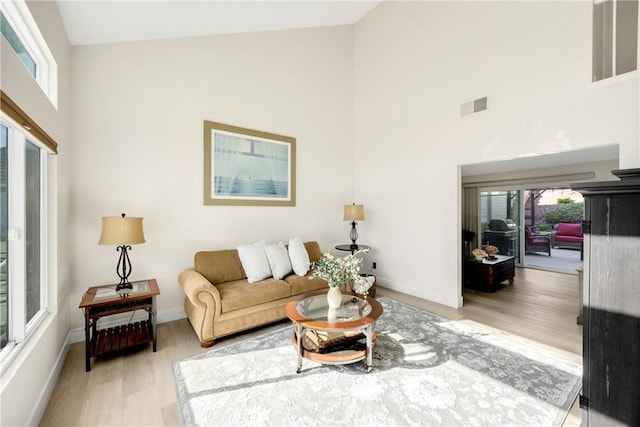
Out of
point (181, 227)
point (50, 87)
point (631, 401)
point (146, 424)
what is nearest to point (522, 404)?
point (631, 401)

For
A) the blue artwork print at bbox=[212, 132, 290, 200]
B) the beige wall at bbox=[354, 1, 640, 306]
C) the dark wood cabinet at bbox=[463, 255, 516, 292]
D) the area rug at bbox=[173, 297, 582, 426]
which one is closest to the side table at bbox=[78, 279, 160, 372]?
the area rug at bbox=[173, 297, 582, 426]

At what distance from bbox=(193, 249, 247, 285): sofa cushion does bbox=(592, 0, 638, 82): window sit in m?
4.47

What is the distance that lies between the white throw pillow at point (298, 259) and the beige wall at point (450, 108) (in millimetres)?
1822

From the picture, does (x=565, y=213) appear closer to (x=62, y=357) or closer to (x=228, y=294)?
(x=228, y=294)

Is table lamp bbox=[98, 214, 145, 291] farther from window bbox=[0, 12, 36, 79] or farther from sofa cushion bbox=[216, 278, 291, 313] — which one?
window bbox=[0, 12, 36, 79]

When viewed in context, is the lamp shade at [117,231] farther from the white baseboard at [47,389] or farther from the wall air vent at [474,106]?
the wall air vent at [474,106]

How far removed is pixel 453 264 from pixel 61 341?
4572mm

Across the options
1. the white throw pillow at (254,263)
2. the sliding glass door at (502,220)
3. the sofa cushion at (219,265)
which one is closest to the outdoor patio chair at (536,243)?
the sliding glass door at (502,220)

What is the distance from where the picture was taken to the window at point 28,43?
164cm

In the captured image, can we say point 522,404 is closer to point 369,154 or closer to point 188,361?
point 188,361

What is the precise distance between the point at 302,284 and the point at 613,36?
425 centimetres

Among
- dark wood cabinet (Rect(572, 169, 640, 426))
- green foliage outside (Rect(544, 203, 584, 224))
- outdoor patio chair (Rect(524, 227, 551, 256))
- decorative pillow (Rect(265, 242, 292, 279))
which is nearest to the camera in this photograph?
dark wood cabinet (Rect(572, 169, 640, 426))

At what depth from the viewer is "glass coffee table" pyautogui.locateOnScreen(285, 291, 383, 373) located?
2.17m

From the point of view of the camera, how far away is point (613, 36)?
267 centimetres
